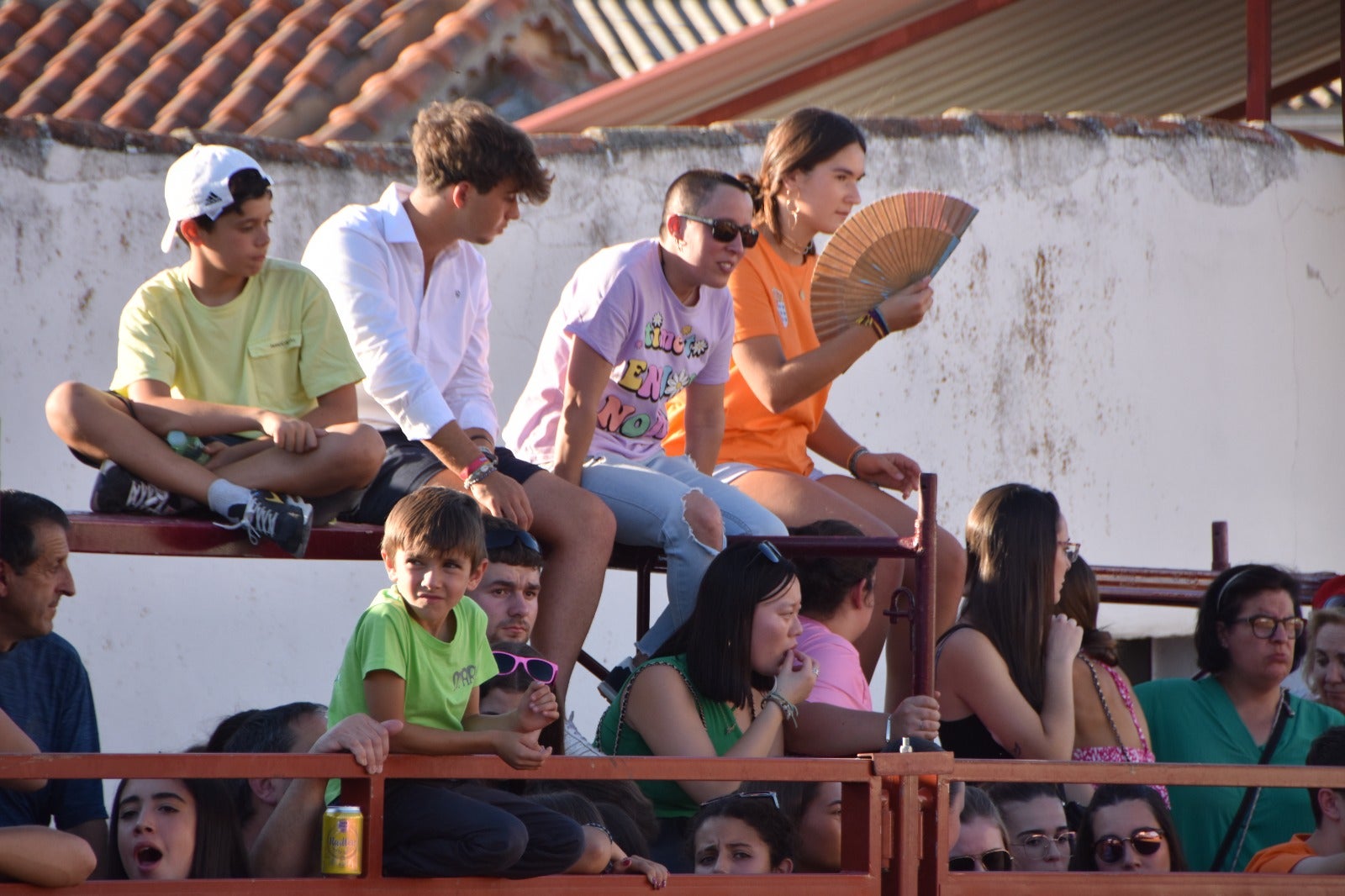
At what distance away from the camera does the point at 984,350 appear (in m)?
7.15

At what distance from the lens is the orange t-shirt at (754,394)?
4.59 meters

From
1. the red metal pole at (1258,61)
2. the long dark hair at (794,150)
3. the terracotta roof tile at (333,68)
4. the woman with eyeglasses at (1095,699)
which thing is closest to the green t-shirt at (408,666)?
the long dark hair at (794,150)

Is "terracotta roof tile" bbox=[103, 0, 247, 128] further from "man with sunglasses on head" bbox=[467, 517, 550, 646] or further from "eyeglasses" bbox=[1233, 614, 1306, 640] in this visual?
"eyeglasses" bbox=[1233, 614, 1306, 640]

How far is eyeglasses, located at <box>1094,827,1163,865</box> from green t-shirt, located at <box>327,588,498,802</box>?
58.1 inches

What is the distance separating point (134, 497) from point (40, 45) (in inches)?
226

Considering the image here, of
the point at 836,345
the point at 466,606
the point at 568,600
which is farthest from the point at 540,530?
the point at 836,345

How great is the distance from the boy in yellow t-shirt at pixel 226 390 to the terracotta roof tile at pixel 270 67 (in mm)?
4024

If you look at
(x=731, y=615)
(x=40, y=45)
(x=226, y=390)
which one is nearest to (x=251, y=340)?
(x=226, y=390)

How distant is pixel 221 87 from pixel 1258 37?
480 cm

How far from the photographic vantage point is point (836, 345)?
4.35 meters

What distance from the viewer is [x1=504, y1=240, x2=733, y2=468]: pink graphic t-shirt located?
168 inches

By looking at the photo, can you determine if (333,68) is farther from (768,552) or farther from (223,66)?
(768,552)

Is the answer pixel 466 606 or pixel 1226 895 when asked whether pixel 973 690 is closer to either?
pixel 1226 895

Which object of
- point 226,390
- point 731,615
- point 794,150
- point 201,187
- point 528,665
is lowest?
point 528,665
